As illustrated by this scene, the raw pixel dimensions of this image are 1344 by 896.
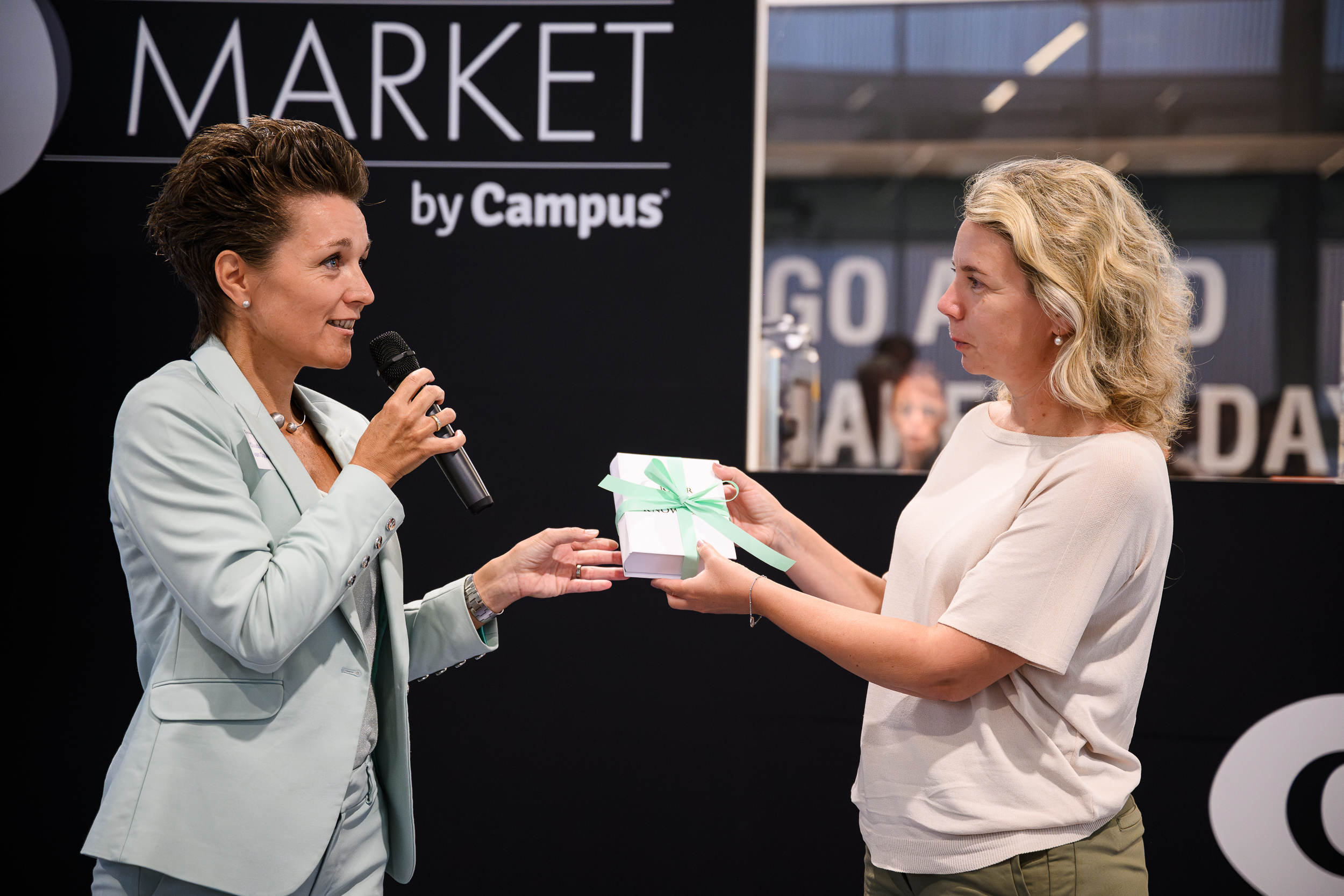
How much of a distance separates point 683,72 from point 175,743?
222cm

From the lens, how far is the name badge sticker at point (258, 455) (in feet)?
5.09

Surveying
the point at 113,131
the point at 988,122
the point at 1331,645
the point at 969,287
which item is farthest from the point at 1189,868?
→ the point at 113,131

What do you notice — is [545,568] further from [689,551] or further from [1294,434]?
[1294,434]

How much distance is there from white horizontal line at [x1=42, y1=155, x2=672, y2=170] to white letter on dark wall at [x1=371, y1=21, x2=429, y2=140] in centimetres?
8

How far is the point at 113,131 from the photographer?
3012 millimetres

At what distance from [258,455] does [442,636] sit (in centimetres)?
54

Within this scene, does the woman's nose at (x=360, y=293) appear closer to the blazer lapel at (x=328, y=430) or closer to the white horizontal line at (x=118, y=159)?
the blazer lapel at (x=328, y=430)

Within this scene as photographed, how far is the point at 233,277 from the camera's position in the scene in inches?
65.2

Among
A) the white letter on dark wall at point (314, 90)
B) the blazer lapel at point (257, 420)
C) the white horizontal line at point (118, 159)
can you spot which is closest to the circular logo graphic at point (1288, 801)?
the blazer lapel at point (257, 420)

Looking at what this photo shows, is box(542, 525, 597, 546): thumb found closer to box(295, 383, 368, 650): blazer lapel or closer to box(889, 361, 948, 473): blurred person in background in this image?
box(295, 383, 368, 650): blazer lapel

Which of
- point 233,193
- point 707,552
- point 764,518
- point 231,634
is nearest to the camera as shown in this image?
point 231,634

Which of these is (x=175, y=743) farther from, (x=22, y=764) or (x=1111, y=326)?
(x=22, y=764)

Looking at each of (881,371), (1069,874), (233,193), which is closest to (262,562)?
(233,193)

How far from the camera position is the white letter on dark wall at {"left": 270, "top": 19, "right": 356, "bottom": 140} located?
9.77 ft
